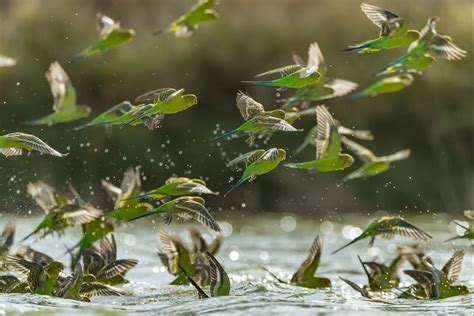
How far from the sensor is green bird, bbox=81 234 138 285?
8012mm

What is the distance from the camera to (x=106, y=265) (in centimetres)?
809

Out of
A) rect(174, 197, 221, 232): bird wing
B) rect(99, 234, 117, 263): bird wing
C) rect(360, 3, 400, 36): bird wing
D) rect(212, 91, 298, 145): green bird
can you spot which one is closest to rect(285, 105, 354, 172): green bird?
rect(212, 91, 298, 145): green bird

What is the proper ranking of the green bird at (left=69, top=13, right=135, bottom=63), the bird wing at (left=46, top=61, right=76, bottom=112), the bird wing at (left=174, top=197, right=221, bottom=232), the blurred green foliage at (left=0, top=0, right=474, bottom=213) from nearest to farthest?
the bird wing at (left=174, top=197, right=221, bottom=232) < the green bird at (left=69, top=13, right=135, bottom=63) < the bird wing at (left=46, top=61, right=76, bottom=112) < the blurred green foliage at (left=0, top=0, right=474, bottom=213)

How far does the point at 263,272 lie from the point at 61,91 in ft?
9.46

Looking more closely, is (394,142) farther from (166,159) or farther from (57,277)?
(57,277)

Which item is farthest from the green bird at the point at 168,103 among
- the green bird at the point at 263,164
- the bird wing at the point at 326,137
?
the bird wing at the point at 326,137

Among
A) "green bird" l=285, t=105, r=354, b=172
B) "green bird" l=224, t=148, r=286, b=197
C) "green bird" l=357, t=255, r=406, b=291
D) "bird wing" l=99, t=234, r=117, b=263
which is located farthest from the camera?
"bird wing" l=99, t=234, r=117, b=263

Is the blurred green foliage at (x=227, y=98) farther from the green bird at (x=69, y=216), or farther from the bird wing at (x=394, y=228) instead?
the bird wing at (x=394, y=228)

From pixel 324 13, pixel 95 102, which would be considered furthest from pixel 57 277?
pixel 324 13

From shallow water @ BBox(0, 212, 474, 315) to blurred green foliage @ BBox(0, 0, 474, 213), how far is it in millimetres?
635

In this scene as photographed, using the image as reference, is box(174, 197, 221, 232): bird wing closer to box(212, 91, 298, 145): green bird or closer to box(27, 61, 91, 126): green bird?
box(212, 91, 298, 145): green bird

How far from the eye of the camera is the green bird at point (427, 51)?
735cm

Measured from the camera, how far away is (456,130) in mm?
18156

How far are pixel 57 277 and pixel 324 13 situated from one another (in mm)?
13940
